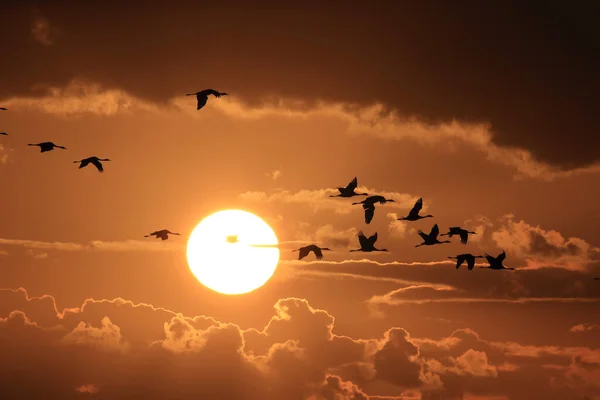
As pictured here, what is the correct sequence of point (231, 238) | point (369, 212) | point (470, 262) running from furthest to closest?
point (369, 212) → point (470, 262) → point (231, 238)

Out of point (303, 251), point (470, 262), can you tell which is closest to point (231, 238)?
point (303, 251)

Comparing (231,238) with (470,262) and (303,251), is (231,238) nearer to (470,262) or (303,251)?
(303,251)

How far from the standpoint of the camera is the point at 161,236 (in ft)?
379

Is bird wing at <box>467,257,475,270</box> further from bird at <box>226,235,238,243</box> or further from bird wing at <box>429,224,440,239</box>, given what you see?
bird at <box>226,235,238,243</box>

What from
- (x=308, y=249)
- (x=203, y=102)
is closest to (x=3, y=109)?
(x=203, y=102)

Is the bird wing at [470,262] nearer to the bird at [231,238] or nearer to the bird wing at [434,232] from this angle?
the bird wing at [434,232]

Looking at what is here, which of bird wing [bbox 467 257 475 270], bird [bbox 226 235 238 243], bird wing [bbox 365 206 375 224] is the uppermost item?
bird wing [bbox 365 206 375 224]

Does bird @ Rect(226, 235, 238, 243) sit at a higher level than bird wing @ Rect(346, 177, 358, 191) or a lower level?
lower

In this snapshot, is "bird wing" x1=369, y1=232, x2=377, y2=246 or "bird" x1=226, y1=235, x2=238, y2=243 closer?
"bird" x1=226, y1=235, x2=238, y2=243

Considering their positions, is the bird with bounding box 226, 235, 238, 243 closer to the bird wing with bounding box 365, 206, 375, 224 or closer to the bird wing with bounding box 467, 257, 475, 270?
the bird wing with bounding box 365, 206, 375, 224

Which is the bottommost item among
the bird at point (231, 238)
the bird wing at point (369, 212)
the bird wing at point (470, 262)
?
the bird wing at point (470, 262)

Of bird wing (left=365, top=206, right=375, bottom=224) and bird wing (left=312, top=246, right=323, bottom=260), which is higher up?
bird wing (left=365, top=206, right=375, bottom=224)

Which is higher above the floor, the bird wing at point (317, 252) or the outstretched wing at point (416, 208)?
the outstretched wing at point (416, 208)

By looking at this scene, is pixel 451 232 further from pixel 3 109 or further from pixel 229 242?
pixel 3 109
